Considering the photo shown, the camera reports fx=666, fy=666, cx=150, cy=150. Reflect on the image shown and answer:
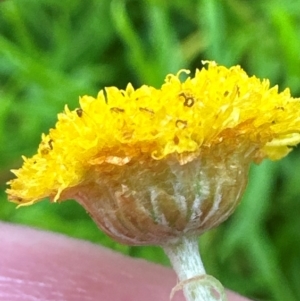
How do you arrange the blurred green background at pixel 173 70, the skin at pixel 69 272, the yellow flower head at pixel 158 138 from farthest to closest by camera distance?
1. the blurred green background at pixel 173 70
2. the skin at pixel 69 272
3. the yellow flower head at pixel 158 138

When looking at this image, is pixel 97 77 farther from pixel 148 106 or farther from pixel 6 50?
pixel 148 106

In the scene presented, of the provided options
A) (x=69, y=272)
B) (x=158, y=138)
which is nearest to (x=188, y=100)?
(x=158, y=138)

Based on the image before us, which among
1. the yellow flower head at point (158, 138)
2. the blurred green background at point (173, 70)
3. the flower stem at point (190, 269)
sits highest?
the blurred green background at point (173, 70)

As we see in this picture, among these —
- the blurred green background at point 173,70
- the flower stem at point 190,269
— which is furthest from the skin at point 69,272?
the flower stem at point 190,269

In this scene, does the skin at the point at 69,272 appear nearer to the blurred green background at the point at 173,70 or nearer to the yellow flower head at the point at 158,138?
the blurred green background at the point at 173,70

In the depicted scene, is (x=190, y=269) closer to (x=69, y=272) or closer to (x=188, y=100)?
(x=188, y=100)

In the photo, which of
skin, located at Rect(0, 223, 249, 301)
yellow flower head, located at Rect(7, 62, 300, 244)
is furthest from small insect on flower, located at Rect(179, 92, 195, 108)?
skin, located at Rect(0, 223, 249, 301)
